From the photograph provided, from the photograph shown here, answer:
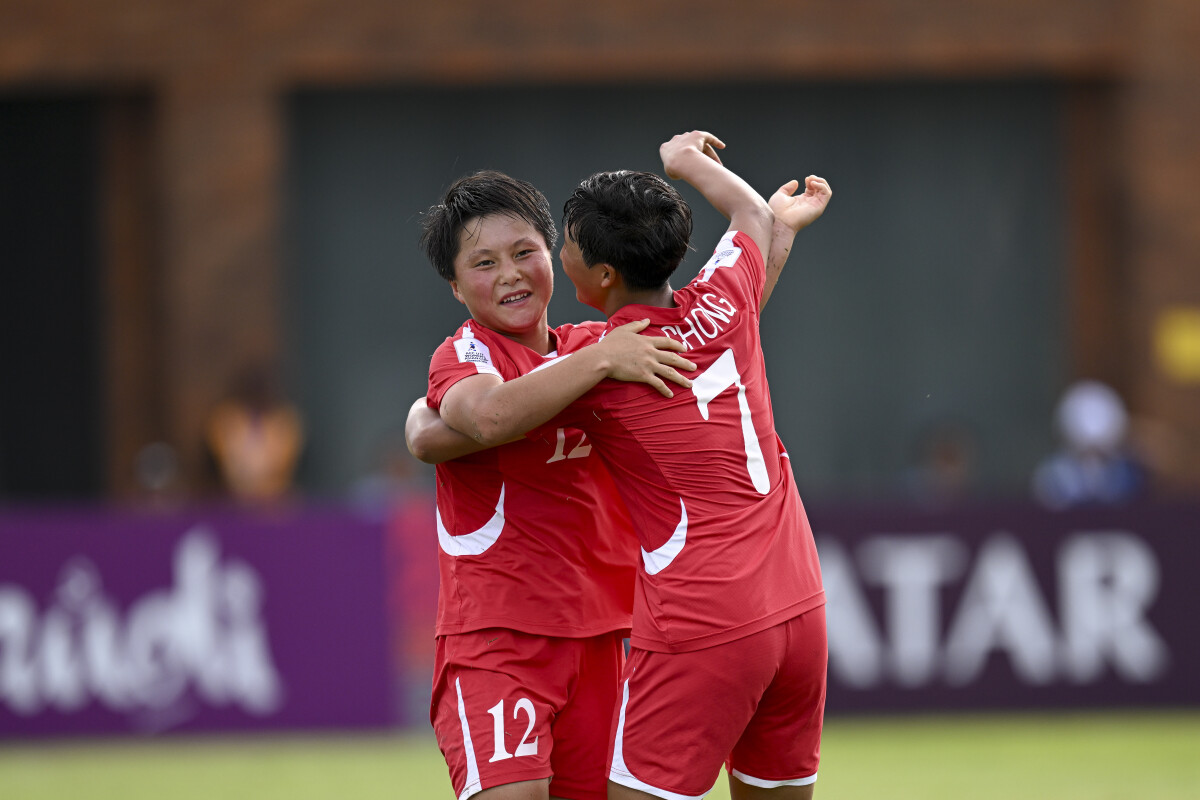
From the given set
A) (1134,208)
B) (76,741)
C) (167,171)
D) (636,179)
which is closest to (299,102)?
(167,171)

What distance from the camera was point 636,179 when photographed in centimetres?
399

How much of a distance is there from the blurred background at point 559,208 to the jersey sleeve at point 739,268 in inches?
349

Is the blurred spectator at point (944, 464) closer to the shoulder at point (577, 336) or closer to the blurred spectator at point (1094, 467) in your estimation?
the blurred spectator at point (1094, 467)

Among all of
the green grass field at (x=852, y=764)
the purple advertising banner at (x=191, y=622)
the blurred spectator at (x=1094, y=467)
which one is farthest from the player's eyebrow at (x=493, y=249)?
the blurred spectator at (x=1094, y=467)

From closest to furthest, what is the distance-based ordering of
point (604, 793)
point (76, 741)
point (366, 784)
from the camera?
point (604, 793), point (366, 784), point (76, 741)

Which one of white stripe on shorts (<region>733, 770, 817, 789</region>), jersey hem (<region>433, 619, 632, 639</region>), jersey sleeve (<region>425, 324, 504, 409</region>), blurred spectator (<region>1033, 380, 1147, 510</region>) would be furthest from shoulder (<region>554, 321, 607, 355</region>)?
blurred spectator (<region>1033, 380, 1147, 510</region>)

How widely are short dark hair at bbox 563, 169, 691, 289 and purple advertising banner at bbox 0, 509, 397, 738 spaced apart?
611 cm

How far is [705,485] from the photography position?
3.88 metres

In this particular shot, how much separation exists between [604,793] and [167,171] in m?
11.1

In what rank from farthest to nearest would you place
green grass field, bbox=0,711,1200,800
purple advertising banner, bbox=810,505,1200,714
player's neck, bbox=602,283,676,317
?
purple advertising banner, bbox=810,505,1200,714 → green grass field, bbox=0,711,1200,800 → player's neck, bbox=602,283,676,317

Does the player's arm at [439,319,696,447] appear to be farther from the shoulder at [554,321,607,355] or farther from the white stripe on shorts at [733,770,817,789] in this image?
the white stripe on shorts at [733,770,817,789]

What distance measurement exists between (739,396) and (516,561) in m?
0.74

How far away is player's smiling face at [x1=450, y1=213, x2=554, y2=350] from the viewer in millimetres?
4198

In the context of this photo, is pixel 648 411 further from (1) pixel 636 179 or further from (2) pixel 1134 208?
(2) pixel 1134 208
